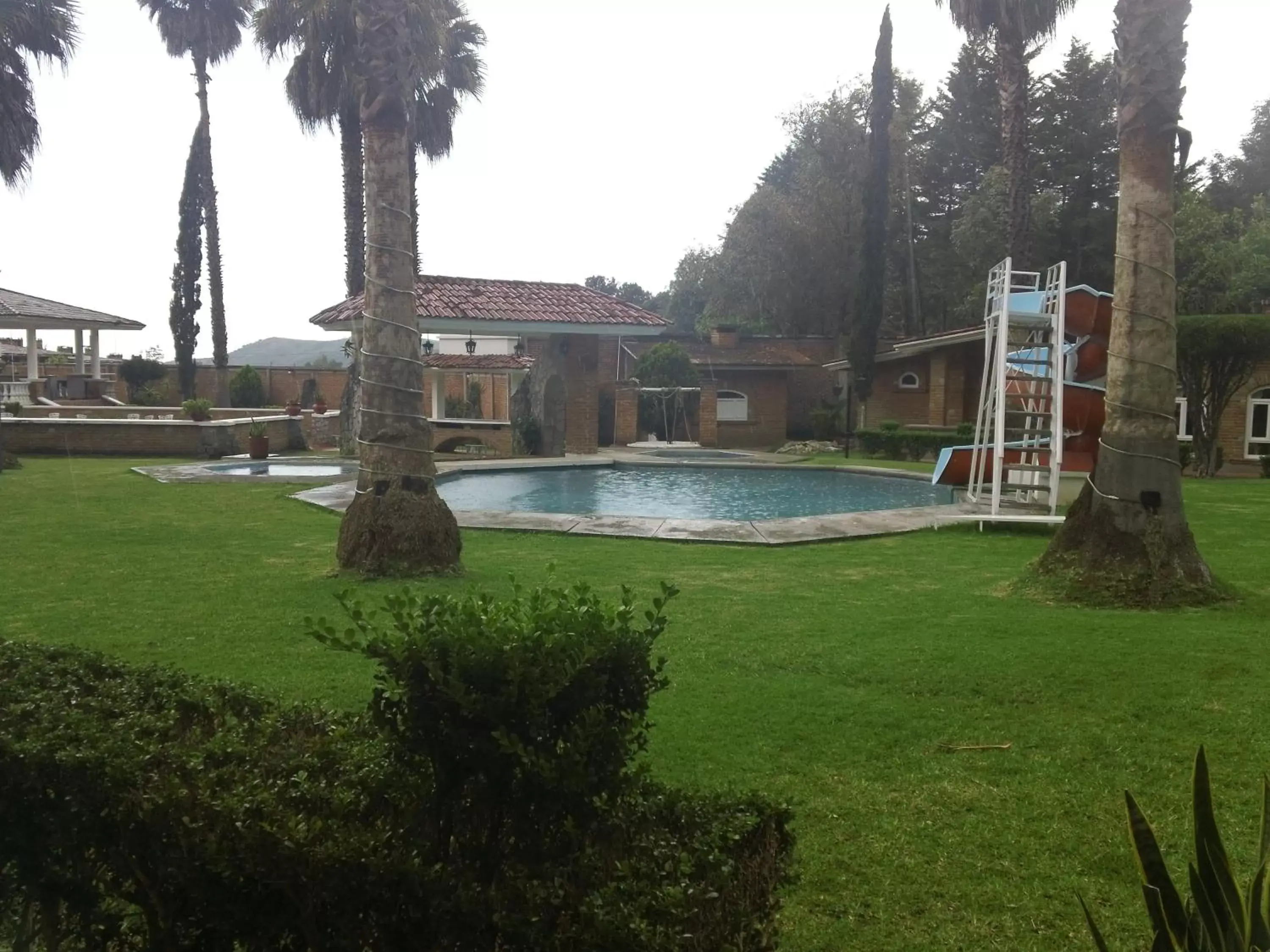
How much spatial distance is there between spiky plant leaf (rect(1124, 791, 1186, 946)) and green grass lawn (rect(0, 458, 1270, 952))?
3.32 ft

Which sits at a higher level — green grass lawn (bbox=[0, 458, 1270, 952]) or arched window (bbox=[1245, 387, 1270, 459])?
arched window (bbox=[1245, 387, 1270, 459])

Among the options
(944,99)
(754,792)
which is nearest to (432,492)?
(754,792)

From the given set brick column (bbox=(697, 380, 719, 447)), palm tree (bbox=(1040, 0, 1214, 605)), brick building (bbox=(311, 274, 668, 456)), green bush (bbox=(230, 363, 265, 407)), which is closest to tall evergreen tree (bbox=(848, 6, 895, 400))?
brick column (bbox=(697, 380, 719, 447))

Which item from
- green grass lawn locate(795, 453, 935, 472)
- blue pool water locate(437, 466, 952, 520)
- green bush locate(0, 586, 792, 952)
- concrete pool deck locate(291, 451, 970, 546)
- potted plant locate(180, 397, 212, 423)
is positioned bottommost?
blue pool water locate(437, 466, 952, 520)

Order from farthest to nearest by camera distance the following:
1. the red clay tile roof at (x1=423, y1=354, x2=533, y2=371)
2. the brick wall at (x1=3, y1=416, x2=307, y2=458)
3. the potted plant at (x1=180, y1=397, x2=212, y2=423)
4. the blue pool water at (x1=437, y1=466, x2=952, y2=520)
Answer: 1. the red clay tile roof at (x1=423, y1=354, x2=533, y2=371)
2. the potted plant at (x1=180, y1=397, x2=212, y2=423)
3. the brick wall at (x1=3, y1=416, x2=307, y2=458)
4. the blue pool water at (x1=437, y1=466, x2=952, y2=520)

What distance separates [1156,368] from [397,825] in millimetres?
7088

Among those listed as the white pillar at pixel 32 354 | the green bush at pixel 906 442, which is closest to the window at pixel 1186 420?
the green bush at pixel 906 442

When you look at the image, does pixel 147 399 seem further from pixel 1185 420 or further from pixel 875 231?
pixel 1185 420

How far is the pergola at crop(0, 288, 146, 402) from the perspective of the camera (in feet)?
106

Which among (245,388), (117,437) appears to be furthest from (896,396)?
(245,388)

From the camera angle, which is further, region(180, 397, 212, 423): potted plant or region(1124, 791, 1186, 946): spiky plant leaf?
region(180, 397, 212, 423): potted plant

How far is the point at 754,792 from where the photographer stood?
2887mm

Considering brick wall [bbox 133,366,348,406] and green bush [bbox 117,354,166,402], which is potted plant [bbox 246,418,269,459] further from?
green bush [bbox 117,354,166,402]

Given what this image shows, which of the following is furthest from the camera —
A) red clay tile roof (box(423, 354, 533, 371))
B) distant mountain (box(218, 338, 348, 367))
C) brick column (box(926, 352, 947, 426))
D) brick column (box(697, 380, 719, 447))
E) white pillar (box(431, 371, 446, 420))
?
distant mountain (box(218, 338, 348, 367))
